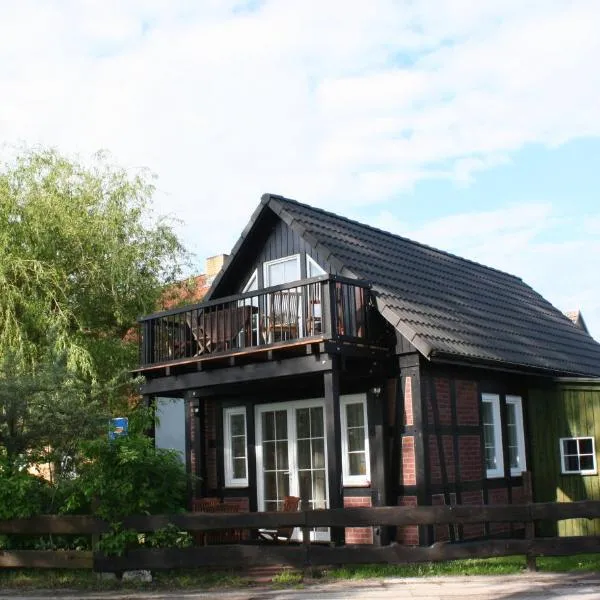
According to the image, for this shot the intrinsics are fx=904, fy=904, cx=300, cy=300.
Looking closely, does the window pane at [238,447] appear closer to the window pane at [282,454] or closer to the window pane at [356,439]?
the window pane at [282,454]

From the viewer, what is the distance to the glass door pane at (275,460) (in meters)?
15.3

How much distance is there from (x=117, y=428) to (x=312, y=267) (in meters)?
4.39

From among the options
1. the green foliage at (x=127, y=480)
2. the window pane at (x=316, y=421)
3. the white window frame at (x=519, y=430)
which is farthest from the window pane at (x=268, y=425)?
the white window frame at (x=519, y=430)

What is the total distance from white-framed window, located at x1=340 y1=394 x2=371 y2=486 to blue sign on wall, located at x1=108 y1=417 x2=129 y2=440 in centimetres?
345

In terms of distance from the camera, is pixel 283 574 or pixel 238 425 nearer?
pixel 283 574

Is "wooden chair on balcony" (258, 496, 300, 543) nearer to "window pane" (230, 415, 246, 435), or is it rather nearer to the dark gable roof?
"window pane" (230, 415, 246, 435)

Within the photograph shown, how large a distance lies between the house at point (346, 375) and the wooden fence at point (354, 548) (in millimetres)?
1622

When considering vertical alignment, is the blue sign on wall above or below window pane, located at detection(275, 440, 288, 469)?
above

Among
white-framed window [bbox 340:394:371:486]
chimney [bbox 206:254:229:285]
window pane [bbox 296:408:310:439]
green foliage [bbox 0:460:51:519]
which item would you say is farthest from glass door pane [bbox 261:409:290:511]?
chimney [bbox 206:254:229:285]

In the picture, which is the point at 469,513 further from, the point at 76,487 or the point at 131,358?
the point at 131,358

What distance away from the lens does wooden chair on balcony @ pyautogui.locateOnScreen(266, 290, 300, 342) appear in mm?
13492

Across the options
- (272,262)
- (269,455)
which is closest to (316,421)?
(269,455)

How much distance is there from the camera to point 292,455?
49.7 feet

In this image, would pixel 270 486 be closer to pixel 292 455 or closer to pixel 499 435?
pixel 292 455
